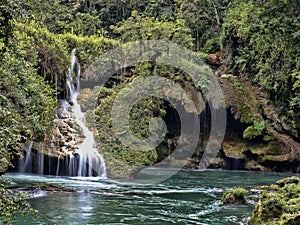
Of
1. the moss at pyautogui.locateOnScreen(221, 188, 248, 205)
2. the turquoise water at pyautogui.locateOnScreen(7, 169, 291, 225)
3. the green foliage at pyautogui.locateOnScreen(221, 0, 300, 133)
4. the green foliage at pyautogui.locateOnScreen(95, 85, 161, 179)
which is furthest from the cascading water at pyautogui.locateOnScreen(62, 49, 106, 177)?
the green foliage at pyautogui.locateOnScreen(221, 0, 300, 133)

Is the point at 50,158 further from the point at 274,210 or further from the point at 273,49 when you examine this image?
the point at 273,49

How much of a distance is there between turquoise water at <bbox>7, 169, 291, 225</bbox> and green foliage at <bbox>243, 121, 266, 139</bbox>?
716 cm

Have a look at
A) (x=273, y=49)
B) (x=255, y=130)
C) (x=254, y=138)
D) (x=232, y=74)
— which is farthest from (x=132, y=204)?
(x=232, y=74)

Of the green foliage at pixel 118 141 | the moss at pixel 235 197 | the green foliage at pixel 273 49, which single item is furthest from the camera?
the green foliage at pixel 273 49

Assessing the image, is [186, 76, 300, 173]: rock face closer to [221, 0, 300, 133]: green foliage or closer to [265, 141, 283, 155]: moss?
[265, 141, 283, 155]: moss

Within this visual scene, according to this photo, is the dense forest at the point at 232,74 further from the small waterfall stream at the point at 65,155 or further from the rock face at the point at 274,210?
the rock face at the point at 274,210

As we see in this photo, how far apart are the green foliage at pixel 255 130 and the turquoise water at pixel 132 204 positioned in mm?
7162

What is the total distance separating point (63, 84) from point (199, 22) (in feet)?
45.6

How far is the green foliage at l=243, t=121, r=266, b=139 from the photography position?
75.4 ft

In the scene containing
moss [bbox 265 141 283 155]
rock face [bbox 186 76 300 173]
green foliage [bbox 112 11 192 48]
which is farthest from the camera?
green foliage [bbox 112 11 192 48]

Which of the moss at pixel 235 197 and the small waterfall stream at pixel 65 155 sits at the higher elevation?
the small waterfall stream at pixel 65 155

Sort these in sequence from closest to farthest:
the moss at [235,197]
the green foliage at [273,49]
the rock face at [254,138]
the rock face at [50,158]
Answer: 1. the moss at [235,197]
2. the rock face at [50,158]
3. the rock face at [254,138]
4. the green foliage at [273,49]

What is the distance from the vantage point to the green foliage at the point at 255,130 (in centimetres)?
2297

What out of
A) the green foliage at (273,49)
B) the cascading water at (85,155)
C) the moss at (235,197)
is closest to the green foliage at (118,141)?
the cascading water at (85,155)
